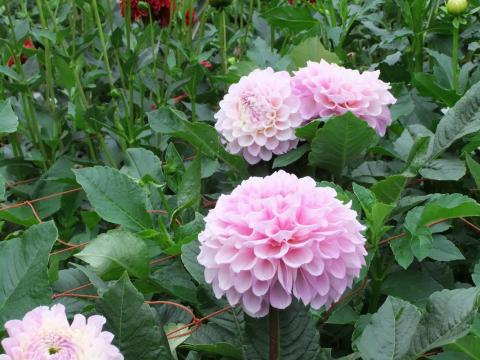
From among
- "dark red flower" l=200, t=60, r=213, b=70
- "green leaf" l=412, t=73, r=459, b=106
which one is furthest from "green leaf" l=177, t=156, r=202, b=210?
"dark red flower" l=200, t=60, r=213, b=70

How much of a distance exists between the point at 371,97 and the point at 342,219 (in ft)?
1.22

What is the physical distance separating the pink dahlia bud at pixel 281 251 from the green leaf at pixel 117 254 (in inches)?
5.6

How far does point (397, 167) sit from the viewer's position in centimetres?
122

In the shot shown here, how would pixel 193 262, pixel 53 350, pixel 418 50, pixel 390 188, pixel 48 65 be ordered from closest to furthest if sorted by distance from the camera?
pixel 53 350
pixel 193 262
pixel 390 188
pixel 418 50
pixel 48 65

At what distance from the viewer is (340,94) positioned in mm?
1087

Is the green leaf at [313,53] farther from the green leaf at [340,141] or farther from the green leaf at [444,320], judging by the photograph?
the green leaf at [444,320]

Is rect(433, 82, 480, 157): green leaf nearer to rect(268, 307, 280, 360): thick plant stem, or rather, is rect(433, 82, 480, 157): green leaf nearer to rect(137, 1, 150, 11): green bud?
rect(268, 307, 280, 360): thick plant stem

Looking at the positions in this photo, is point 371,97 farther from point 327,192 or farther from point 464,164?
point 327,192

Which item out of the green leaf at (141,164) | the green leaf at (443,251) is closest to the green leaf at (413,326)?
the green leaf at (443,251)

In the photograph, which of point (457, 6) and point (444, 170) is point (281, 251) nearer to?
point (444, 170)

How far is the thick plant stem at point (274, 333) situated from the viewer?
797mm

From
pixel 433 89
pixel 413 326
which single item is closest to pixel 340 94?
pixel 433 89

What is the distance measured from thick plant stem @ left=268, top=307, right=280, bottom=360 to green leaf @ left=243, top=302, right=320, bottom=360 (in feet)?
0.05

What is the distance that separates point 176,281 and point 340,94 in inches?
14.0
